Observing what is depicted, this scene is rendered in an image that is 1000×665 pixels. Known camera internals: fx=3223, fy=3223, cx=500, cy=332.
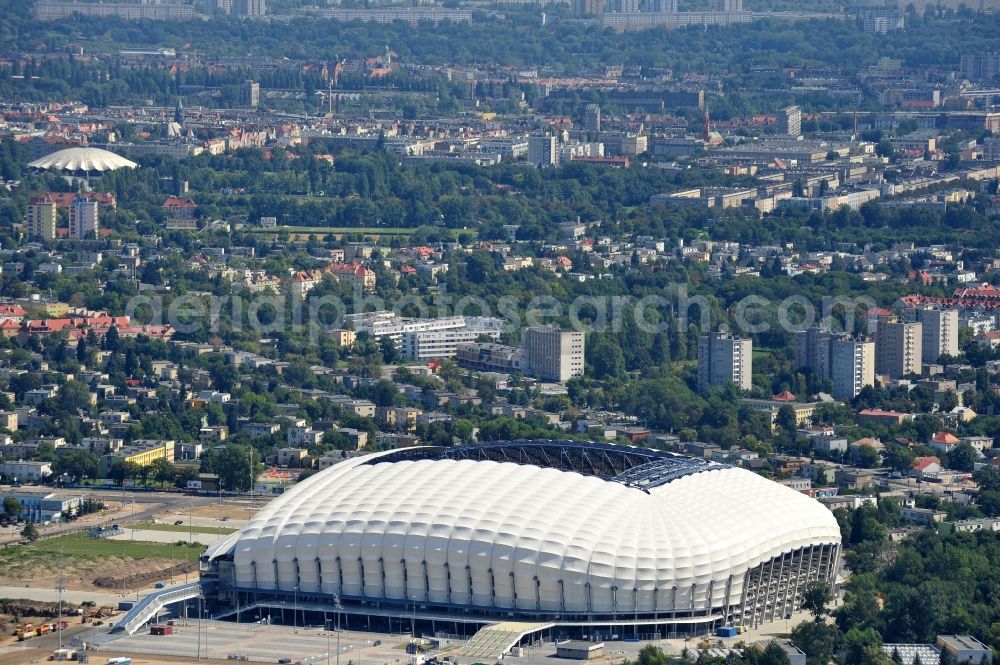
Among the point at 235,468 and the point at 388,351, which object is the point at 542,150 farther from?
the point at 235,468

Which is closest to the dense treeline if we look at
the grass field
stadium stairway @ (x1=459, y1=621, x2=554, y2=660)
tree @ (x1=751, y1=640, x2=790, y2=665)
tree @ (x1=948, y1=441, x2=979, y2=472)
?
tree @ (x1=948, y1=441, x2=979, y2=472)

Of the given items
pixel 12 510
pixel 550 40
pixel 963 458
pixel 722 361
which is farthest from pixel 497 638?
pixel 550 40

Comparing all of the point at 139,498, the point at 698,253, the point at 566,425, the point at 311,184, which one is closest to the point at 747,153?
the point at 311,184

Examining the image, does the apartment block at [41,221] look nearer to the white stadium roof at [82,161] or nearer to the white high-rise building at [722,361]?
the white stadium roof at [82,161]

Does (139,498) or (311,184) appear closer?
(139,498)

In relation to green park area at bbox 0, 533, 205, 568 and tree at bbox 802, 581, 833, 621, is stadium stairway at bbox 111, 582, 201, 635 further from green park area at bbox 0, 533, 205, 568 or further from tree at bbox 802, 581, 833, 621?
tree at bbox 802, 581, 833, 621

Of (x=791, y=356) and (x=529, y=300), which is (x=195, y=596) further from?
(x=529, y=300)
